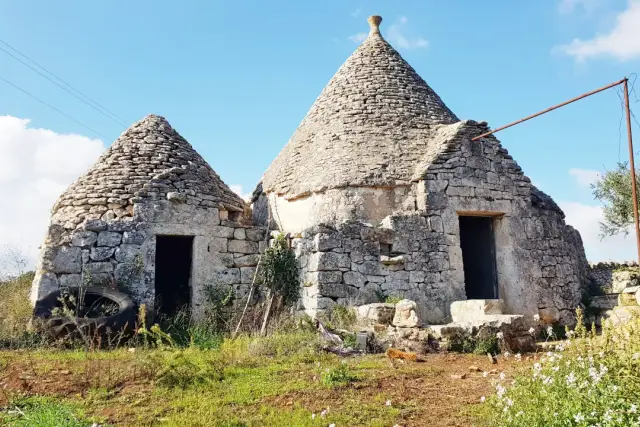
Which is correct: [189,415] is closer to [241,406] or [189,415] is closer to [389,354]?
[241,406]

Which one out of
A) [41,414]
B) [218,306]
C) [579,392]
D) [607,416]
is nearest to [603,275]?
[218,306]

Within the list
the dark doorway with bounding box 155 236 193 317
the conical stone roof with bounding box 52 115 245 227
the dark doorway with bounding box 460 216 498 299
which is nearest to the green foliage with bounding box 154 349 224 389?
the conical stone roof with bounding box 52 115 245 227

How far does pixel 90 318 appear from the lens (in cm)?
846

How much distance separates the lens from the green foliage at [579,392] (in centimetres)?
340

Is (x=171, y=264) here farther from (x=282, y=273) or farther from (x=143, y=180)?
(x=282, y=273)

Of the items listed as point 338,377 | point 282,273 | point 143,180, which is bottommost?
point 338,377

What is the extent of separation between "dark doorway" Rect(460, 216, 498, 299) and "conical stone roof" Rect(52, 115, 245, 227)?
482 centimetres

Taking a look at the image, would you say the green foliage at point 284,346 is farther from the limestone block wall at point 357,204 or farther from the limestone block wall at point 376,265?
the limestone block wall at point 357,204

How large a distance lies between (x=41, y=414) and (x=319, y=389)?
2411mm

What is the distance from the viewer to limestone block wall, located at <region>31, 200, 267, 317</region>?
30.4 feet

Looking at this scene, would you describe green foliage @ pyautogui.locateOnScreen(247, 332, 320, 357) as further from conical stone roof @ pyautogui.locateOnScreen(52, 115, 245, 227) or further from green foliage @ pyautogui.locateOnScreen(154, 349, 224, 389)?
conical stone roof @ pyautogui.locateOnScreen(52, 115, 245, 227)

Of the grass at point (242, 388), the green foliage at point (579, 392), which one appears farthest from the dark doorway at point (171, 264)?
the green foliage at point (579, 392)

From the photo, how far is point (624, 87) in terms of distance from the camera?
298 inches

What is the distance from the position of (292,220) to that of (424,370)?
5.43 metres
